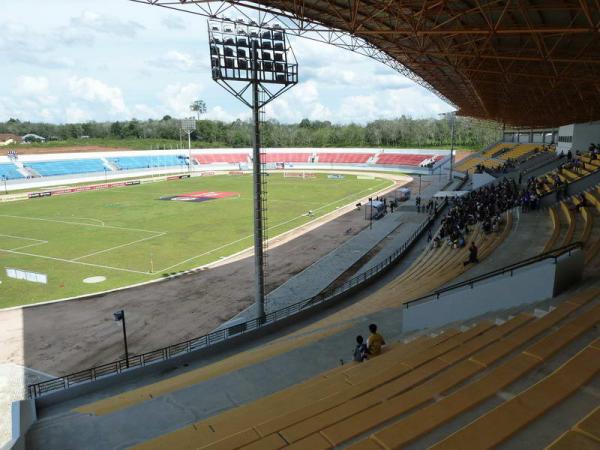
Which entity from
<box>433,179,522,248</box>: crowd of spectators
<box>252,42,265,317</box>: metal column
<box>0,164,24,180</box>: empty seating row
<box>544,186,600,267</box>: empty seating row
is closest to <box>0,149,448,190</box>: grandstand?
<box>0,164,24,180</box>: empty seating row

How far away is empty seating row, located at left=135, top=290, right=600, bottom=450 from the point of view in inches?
198

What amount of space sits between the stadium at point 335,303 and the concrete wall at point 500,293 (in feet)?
0.16

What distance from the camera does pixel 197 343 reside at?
16172mm

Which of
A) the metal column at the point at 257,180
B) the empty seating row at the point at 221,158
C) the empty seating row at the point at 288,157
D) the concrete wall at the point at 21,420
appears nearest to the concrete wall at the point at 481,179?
the metal column at the point at 257,180

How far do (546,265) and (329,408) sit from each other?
20.3 ft

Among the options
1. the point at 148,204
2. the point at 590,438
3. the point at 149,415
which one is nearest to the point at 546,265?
the point at 590,438

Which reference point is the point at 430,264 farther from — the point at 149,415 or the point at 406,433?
the point at 406,433

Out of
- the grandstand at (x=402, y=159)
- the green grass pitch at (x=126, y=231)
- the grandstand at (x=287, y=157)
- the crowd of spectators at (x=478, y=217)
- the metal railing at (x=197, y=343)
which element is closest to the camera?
the metal railing at (x=197, y=343)

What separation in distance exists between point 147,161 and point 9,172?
26612mm

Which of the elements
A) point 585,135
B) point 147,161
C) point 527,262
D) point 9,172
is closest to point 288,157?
point 147,161

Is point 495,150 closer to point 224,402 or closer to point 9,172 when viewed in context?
point 224,402

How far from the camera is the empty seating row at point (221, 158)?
336 feet

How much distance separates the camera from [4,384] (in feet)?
47.5

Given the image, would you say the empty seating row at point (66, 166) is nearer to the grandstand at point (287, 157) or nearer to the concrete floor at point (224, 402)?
the grandstand at point (287, 157)
